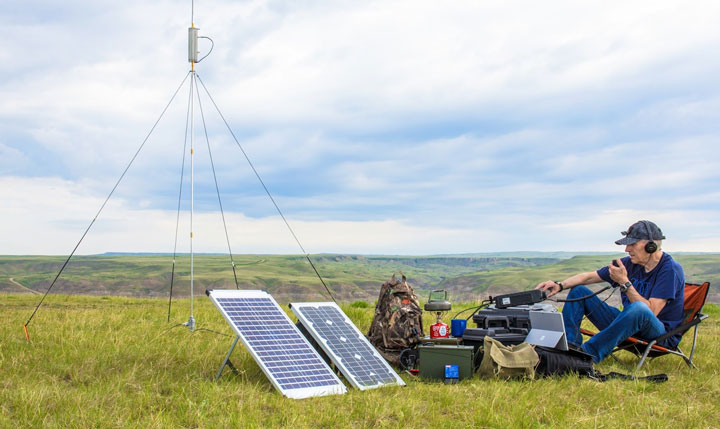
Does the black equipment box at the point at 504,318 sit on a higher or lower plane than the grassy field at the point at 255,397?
higher

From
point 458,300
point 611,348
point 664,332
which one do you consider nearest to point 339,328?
point 611,348

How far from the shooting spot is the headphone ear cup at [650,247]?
6358 mm

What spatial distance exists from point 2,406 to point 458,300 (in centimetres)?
1276

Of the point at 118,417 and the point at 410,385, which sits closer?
the point at 118,417

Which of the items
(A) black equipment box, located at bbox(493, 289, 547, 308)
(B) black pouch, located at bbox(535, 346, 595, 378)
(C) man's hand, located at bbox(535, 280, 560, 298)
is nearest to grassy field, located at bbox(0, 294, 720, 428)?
(B) black pouch, located at bbox(535, 346, 595, 378)

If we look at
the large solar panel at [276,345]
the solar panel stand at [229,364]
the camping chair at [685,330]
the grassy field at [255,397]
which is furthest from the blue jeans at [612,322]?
the solar panel stand at [229,364]

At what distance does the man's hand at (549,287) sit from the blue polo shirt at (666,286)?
2.16 feet

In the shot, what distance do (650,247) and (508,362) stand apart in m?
2.30

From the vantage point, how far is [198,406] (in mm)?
4441

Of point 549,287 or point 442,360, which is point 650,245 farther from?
point 442,360

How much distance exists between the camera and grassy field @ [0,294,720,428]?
4.21 metres

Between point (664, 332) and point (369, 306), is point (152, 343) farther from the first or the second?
point (369, 306)

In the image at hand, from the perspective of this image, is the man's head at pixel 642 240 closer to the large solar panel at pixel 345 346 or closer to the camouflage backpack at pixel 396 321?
the camouflage backpack at pixel 396 321

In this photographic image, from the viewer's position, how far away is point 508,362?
569 centimetres
